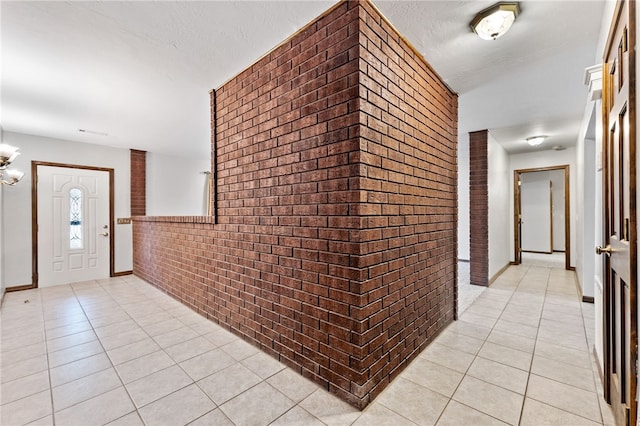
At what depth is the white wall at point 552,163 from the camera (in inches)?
233

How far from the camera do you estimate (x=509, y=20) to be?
1.87m

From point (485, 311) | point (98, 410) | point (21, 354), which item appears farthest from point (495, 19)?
point (21, 354)

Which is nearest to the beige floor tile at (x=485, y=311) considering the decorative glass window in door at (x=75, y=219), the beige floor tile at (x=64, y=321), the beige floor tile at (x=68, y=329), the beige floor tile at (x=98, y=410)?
the beige floor tile at (x=98, y=410)

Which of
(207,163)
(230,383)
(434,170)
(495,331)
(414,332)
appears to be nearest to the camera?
(230,383)

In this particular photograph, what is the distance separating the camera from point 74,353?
95.6 inches

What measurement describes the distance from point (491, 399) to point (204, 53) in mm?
3305

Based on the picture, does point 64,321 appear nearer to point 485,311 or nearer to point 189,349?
point 189,349

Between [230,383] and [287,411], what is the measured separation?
0.51 metres

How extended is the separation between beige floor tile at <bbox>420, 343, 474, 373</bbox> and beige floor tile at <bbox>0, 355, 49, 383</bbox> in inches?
119

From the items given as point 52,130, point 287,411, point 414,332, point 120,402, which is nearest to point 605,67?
point 414,332

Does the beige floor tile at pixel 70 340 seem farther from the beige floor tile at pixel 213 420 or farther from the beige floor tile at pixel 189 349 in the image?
the beige floor tile at pixel 213 420

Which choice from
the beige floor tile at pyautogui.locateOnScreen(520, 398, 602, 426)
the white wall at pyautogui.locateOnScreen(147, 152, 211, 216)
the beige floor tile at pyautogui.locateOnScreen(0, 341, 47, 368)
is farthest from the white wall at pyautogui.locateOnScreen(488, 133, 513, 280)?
the white wall at pyautogui.locateOnScreen(147, 152, 211, 216)

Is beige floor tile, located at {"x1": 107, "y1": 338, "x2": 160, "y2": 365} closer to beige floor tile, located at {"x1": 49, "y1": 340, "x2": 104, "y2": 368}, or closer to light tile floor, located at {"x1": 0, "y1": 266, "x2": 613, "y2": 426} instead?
light tile floor, located at {"x1": 0, "y1": 266, "x2": 613, "y2": 426}

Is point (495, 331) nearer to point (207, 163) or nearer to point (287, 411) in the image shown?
point (287, 411)
